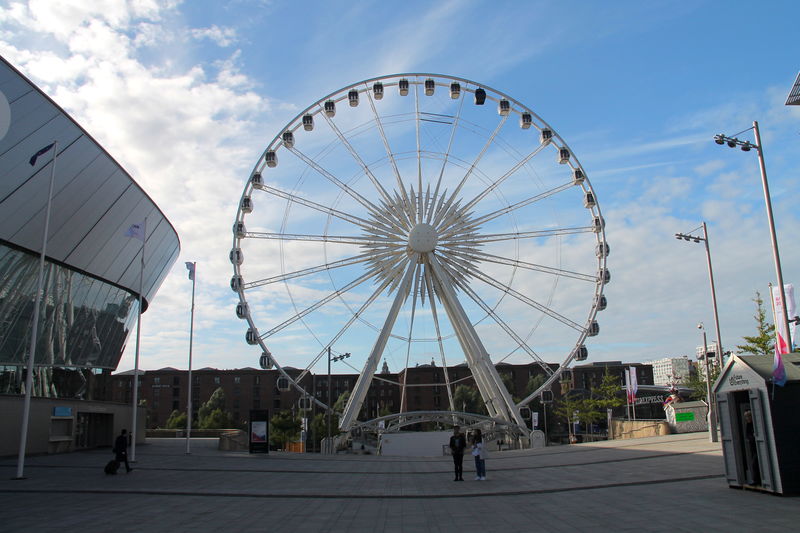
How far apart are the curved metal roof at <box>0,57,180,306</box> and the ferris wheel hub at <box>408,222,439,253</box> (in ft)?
50.9

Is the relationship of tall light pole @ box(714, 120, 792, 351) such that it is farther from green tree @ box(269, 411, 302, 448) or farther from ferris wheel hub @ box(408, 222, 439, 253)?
green tree @ box(269, 411, 302, 448)

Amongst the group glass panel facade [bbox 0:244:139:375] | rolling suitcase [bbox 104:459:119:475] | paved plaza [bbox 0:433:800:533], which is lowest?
paved plaza [bbox 0:433:800:533]

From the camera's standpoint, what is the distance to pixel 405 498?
14.6m

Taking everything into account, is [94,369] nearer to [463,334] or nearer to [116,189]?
[116,189]

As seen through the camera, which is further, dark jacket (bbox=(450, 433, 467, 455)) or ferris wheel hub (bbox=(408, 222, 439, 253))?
ferris wheel hub (bbox=(408, 222, 439, 253))

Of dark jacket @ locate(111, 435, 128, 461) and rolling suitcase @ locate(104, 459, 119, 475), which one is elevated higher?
dark jacket @ locate(111, 435, 128, 461)

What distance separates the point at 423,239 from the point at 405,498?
21.6 metres

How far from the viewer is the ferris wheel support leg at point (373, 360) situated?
34.3m

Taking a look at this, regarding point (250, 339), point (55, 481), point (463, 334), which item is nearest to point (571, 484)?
point (55, 481)

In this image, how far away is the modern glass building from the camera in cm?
2648

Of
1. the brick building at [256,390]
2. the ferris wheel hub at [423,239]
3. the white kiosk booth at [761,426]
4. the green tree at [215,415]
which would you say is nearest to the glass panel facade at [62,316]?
the ferris wheel hub at [423,239]

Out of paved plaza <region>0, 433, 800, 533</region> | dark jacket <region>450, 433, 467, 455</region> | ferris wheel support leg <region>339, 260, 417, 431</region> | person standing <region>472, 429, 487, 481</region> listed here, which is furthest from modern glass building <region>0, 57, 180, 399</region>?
person standing <region>472, 429, 487, 481</region>

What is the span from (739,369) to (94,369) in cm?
3645

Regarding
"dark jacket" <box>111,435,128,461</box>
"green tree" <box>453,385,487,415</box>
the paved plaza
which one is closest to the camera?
the paved plaza
